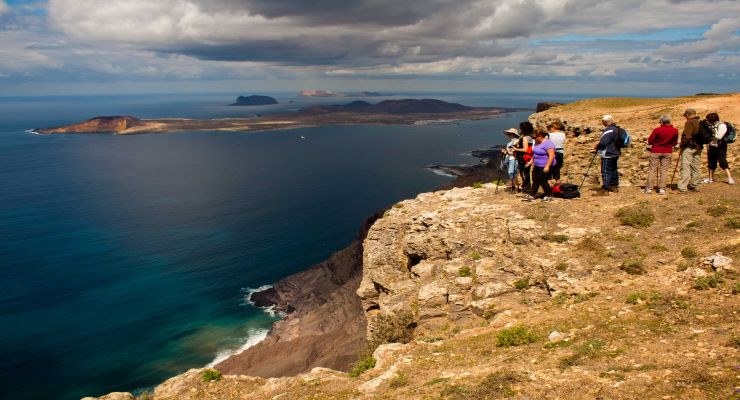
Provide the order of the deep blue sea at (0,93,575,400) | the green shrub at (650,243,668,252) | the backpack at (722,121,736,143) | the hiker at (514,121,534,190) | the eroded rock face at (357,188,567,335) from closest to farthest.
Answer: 1. the green shrub at (650,243,668,252)
2. the eroded rock face at (357,188,567,335)
3. the backpack at (722,121,736,143)
4. the hiker at (514,121,534,190)
5. the deep blue sea at (0,93,575,400)

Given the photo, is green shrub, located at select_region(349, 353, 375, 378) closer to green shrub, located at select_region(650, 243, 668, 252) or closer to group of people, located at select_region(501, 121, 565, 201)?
green shrub, located at select_region(650, 243, 668, 252)

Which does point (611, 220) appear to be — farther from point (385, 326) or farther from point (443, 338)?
point (385, 326)

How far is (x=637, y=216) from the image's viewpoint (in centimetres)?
1877

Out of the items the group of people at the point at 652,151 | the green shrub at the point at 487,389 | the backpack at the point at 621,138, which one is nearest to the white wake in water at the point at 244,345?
the group of people at the point at 652,151

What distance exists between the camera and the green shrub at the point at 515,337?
44.3ft

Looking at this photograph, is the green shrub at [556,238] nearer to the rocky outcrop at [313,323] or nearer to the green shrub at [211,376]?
the green shrub at [211,376]

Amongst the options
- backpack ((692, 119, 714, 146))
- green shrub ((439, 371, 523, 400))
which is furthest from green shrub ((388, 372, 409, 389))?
backpack ((692, 119, 714, 146))

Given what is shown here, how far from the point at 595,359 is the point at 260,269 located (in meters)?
78.3

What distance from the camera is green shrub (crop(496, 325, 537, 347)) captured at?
1352 centimetres

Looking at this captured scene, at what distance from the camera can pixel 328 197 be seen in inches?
5281

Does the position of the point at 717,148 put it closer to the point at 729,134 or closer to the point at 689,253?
the point at 729,134

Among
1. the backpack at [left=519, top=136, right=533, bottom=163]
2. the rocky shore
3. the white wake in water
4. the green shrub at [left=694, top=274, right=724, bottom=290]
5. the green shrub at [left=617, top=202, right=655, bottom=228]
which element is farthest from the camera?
the white wake in water

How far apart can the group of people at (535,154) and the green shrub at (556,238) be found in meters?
3.35

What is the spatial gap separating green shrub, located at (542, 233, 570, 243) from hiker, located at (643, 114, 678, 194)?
6507mm
